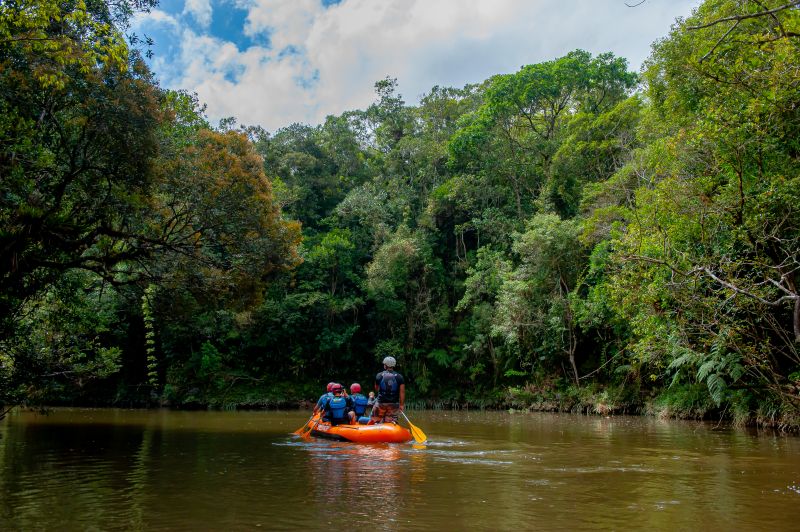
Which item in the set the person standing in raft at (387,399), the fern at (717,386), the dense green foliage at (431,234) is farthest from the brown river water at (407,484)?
the dense green foliage at (431,234)

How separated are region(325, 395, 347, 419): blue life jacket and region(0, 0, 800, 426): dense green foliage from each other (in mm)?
4208

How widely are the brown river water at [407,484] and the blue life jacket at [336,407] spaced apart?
0.84 meters

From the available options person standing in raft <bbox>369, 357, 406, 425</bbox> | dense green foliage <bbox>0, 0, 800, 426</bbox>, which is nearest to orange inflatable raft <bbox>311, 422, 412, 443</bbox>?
person standing in raft <bbox>369, 357, 406, 425</bbox>

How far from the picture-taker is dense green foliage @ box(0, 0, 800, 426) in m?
10.9

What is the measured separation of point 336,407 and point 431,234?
2136 cm

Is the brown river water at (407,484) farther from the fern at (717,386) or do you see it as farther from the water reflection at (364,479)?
the fern at (717,386)

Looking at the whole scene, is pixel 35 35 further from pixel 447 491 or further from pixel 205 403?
pixel 205 403

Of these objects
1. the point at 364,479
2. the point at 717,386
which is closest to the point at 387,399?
the point at 364,479

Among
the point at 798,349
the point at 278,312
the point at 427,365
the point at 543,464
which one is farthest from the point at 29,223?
the point at 427,365

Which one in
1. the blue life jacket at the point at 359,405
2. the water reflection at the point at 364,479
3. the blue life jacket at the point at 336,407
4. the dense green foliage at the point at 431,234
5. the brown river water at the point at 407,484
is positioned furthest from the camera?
the blue life jacket at the point at 359,405

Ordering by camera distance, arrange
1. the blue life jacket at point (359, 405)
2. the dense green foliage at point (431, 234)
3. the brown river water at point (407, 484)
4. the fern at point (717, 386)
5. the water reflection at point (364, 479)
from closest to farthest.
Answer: the brown river water at point (407, 484) → the water reflection at point (364, 479) → the dense green foliage at point (431, 234) → the blue life jacket at point (359, 405) → the fern at point (717, 386)

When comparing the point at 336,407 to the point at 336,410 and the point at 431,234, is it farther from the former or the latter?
the point at 431,234

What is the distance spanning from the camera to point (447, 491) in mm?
6773

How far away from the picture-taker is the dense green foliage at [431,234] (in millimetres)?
10938
